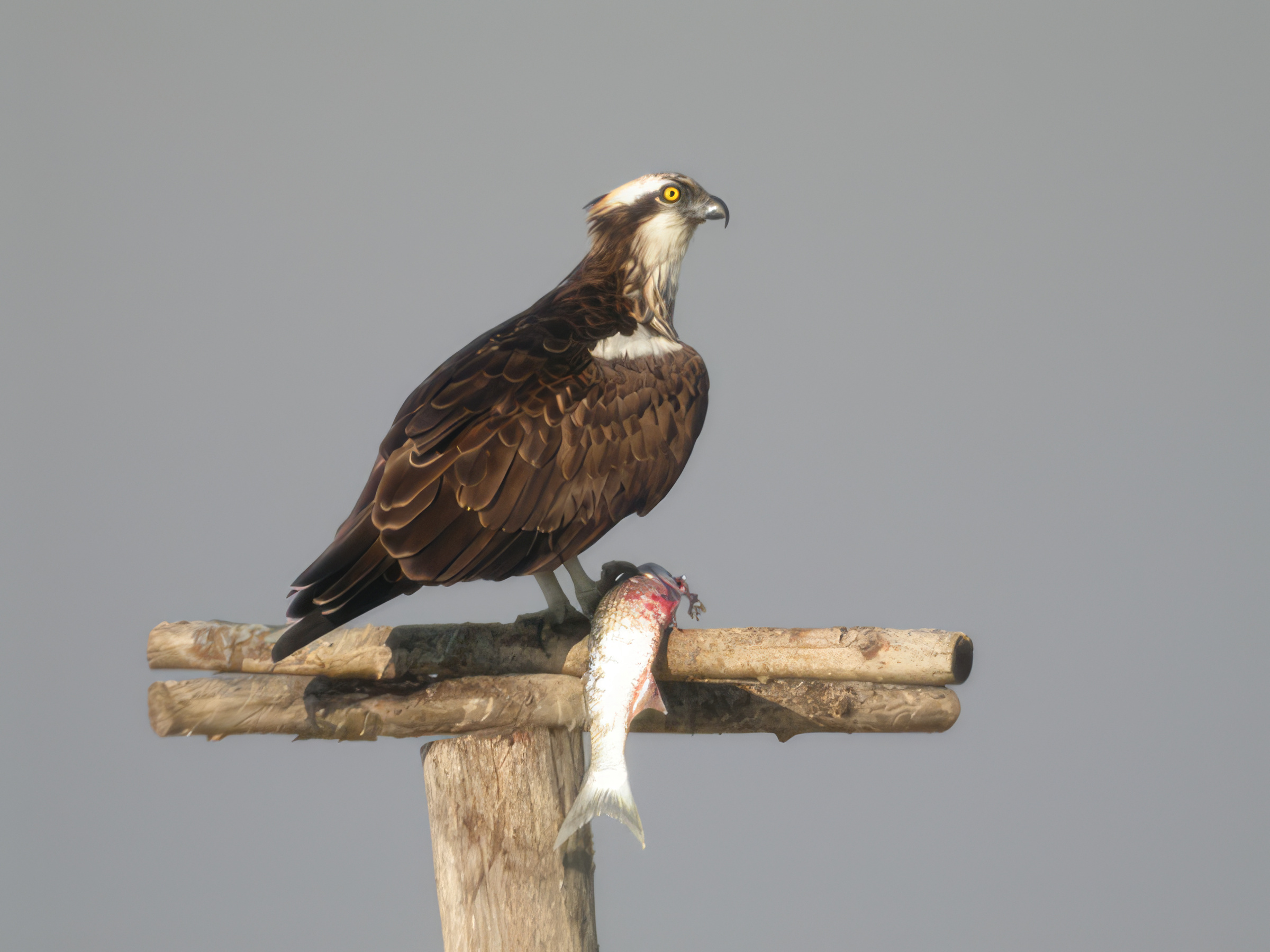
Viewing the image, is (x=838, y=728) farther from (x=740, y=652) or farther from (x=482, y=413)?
(x=482, y=413)

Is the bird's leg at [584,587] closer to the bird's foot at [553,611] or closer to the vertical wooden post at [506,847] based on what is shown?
the bird's foot at [553,611]

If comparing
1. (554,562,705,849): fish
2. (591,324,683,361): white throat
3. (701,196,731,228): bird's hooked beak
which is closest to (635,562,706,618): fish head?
(554,562,705,849): fish

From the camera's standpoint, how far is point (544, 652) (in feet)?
10.3

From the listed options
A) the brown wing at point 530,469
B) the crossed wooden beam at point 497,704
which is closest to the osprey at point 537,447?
the brown wing at point 530,469

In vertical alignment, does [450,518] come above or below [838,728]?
above

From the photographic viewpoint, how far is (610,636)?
114 inches

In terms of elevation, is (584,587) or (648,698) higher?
(584,587)

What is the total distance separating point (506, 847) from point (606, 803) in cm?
33

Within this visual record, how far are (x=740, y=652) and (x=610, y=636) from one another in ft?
1.10

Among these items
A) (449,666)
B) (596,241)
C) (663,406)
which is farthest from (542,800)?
(596,241)

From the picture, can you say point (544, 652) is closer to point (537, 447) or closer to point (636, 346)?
point (537, 447)

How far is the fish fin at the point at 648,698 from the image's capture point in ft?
9.25

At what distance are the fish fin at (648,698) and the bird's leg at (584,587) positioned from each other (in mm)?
490

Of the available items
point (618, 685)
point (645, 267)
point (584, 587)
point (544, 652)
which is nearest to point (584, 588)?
point (584, 587)
